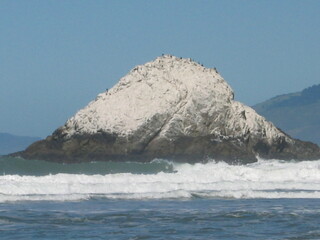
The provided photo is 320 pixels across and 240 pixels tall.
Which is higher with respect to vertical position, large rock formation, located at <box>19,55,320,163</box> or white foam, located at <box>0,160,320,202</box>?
large rock formation, located at <box>19,55,320,163</box>

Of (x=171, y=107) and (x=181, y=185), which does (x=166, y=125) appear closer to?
(x=171, y=107)

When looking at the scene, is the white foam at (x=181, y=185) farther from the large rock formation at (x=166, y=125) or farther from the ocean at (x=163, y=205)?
the large rock formation at (x=166, y=125)

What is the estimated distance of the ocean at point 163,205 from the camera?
70.2 feet

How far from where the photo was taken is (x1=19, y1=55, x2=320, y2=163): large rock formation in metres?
45.6

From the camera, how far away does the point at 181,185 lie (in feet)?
108

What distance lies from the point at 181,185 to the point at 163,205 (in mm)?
6250

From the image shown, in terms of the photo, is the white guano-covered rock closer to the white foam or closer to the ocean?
the white foam

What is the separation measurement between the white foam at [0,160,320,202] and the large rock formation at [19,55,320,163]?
235 cm

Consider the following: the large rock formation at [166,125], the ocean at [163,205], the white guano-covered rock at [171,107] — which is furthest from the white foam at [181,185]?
the white guano-covered rock at [171,107]

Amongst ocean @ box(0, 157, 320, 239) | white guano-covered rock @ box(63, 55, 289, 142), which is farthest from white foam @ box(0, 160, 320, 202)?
white guano-covered rock @ box(63, 55, 289, 142)

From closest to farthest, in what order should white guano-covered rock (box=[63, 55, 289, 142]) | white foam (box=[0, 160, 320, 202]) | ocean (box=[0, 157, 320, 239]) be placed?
ocean (box=[0, 157, 320, 239]), white foam (box=[0, 160, 320, 202]), white guano-covered rock (box=[63, 55, 289, 142])

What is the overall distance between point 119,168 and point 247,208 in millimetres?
17313

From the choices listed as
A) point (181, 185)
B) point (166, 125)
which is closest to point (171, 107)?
point (166, 125)

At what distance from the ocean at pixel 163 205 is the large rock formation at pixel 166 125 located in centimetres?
372
